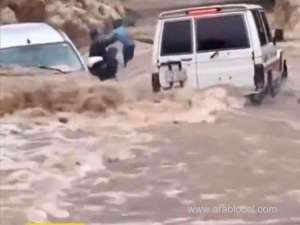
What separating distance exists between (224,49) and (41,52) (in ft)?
8.44

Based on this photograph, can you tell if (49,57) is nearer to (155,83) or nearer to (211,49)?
(155,83)

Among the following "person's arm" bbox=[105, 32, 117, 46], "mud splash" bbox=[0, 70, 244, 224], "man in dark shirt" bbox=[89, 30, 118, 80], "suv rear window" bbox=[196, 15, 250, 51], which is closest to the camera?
"mud splash" bbox=[0, 70, 244, 224]

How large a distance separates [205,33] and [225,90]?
0.88m

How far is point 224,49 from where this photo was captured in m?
14.5

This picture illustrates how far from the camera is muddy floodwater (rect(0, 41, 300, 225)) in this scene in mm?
9391

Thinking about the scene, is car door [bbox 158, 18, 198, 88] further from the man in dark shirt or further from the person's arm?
the person's arm

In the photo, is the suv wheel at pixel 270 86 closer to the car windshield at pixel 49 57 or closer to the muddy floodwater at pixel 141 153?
the muddy floodwater at pixel 141 153

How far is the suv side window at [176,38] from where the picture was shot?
1466 cm

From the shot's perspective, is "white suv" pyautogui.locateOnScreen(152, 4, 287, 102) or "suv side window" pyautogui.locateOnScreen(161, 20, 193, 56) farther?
"suv side window" pyautogui.locateOnScreen(161, 20, 193, 56)

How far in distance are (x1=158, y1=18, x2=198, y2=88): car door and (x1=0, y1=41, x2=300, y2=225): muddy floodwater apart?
0.37 m

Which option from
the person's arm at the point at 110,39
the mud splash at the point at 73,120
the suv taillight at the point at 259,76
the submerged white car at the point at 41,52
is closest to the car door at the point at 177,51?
the mud splash at the point at 73,120

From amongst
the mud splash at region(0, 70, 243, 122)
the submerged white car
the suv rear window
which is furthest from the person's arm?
the suv rear window

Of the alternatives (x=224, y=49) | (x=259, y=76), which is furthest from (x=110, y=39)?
(x=259, y=76)

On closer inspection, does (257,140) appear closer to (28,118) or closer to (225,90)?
(225,90)
